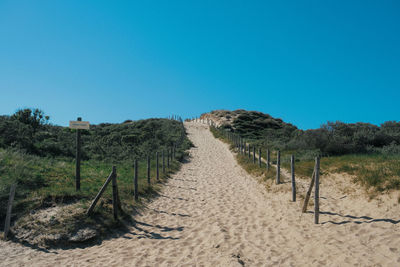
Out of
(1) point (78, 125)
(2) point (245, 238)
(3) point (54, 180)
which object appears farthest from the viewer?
(3) point (54, 180)

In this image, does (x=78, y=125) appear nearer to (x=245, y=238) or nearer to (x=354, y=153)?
(x=245, y=238)

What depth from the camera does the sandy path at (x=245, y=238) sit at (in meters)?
5.43

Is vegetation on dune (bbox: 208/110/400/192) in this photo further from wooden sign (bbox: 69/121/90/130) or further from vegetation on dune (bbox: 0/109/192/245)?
wooden sign (bbox: 69/121/90/130)

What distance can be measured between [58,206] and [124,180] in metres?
4.82

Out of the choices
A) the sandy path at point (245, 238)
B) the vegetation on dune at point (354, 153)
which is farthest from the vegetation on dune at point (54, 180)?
the vegetation on dune at point (354, 153)

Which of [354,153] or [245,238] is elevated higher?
[354,153]

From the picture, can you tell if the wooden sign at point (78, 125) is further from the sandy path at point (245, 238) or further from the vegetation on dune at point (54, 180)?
the sandy path at point (245, 238)

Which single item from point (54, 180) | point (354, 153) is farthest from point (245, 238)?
point (354, 153)

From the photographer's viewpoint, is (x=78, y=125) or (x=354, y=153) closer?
(x=78, y=125)

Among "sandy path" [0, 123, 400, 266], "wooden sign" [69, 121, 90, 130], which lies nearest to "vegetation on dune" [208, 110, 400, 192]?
"sandy path" [0, 123, 400, 266]

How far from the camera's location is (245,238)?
22.1 ft

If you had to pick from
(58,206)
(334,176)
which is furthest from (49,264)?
(334,176)

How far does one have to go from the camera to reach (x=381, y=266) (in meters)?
4.75

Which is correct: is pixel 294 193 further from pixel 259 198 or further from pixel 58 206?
pixel 58 206
